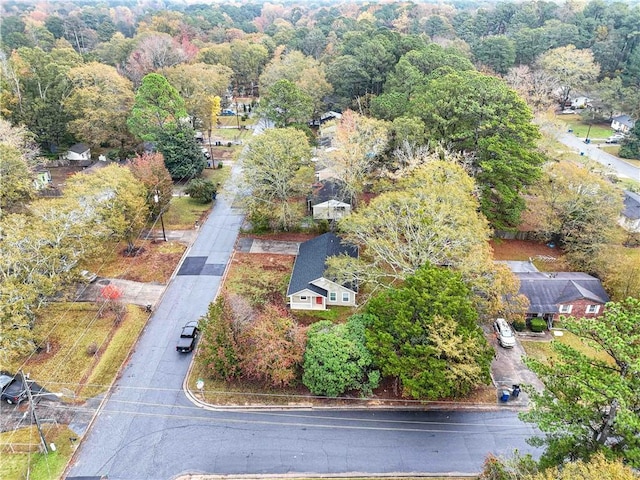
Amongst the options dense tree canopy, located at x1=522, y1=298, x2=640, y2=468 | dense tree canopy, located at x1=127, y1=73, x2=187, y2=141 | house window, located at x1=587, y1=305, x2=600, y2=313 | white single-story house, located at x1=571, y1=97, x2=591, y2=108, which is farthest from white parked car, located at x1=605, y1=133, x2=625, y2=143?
dense tree canopy, located at x1=127, y1=73, x2=187, y2=141

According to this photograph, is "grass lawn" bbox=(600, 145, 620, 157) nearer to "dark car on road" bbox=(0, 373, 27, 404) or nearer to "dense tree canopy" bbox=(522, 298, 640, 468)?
"dense tree canopy" bbox=(522, 298, 640, 468)

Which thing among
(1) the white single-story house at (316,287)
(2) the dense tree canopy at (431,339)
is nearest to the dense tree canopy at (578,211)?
(2) the dense tree canopy at (431,339)

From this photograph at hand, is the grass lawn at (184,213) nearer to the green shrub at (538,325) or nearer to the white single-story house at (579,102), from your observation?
the green shrub at (538,325)

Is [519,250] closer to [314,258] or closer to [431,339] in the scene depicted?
[314,258]

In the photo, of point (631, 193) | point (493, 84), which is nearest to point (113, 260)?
point (493, 84)

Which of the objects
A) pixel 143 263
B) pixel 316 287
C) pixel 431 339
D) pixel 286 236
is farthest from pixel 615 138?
pixel 143 263

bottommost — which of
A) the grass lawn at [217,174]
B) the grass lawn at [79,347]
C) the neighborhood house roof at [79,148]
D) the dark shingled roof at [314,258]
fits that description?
the grass lawn at [79,347]
